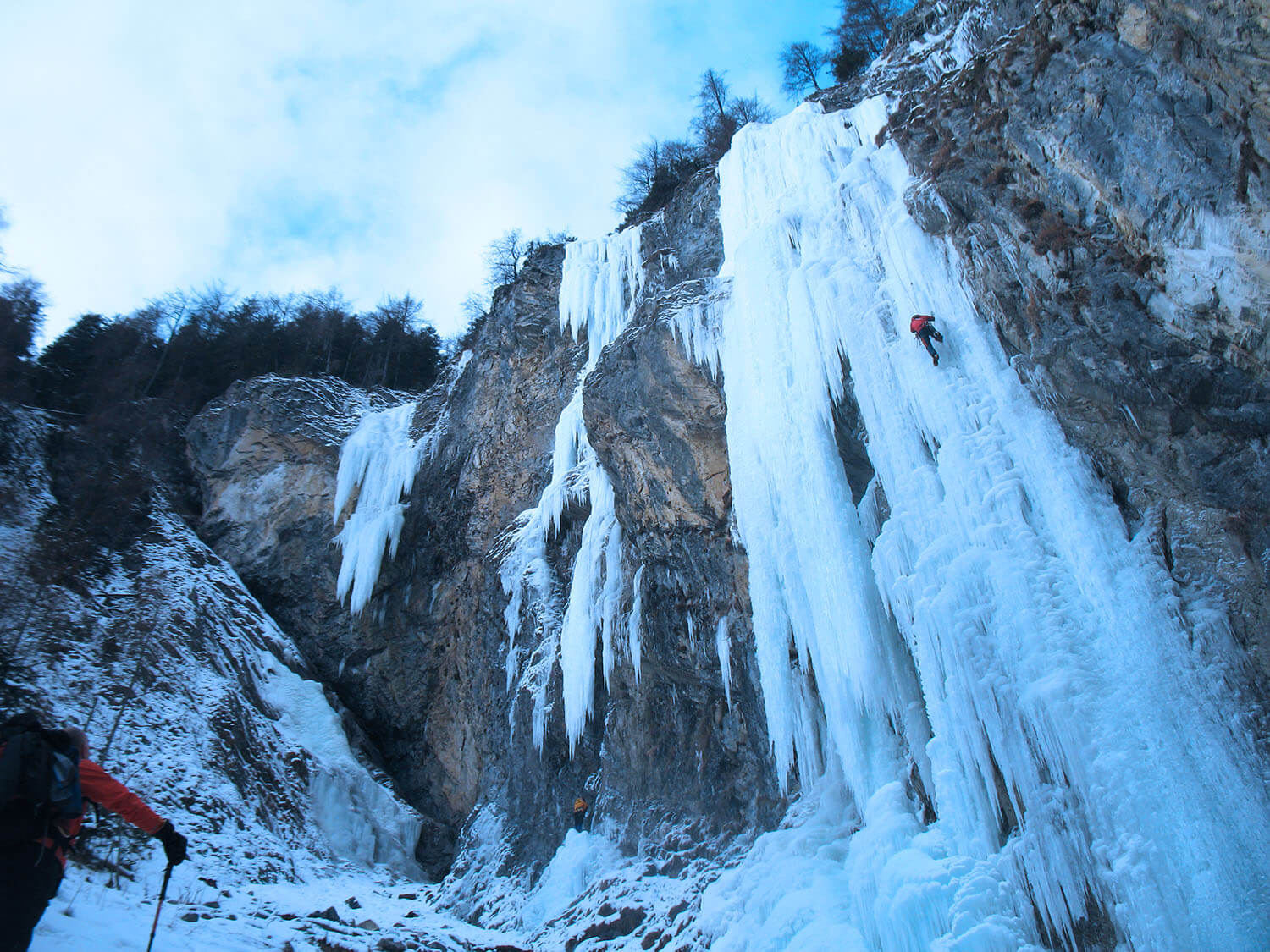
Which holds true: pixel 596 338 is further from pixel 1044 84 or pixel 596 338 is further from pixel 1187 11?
pixel 1187 11

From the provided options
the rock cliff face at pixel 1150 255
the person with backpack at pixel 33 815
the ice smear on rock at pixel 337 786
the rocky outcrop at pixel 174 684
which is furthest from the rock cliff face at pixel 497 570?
the person with backpack at pixel 33 815

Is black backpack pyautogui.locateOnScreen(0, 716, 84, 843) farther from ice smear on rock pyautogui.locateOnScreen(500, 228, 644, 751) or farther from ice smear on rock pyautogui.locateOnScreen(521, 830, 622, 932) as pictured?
ice smear on rock pyautogui.locateOnScreen(500, 228, 644, 751)

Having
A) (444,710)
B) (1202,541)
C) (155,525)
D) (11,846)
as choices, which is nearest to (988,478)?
(1202,541)

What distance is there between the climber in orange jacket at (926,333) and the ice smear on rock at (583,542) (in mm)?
5705

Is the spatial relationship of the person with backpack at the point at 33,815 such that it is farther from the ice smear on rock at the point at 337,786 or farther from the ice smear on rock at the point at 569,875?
the ice smear on rock at the point at 337,786

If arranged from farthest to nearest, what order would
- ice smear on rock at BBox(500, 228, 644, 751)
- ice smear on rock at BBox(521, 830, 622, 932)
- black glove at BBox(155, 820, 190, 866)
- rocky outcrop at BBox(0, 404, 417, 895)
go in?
ice smear on rock at BBox(500, 228, 644, 751) → rocky outcrop at BBox(0, 404, 417, 895) → ice smear on rock at BBox(521, 830, 622, 932) → black glove at BBox(155, 820, 190, 866)

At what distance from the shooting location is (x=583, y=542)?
11.8 metres

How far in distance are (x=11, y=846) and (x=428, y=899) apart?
9.35m

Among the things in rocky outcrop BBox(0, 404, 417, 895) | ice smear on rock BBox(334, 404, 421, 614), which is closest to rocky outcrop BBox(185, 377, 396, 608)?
ice smear on rock BBox(334, 404, 421, 614)

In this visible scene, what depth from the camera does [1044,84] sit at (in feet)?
21.0

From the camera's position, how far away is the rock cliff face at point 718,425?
16.3 ft

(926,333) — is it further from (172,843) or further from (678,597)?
(172,843)

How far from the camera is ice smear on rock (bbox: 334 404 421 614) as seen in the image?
1552 cm

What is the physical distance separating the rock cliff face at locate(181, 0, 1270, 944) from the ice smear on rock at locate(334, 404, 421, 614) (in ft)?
1.15
